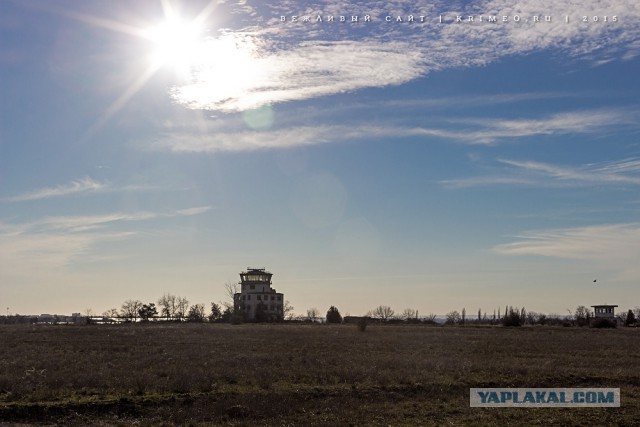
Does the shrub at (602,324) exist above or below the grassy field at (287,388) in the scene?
below

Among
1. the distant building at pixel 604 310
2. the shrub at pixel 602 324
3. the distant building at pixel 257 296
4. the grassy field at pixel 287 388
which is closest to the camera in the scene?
the grassy field at pixel 287 388

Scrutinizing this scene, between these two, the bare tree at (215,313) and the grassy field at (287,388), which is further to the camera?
the bare tree at (215,313)

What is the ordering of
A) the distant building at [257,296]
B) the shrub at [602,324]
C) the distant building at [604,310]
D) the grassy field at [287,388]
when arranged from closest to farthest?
the grassy field at [287,388]
the shrub at [602,324]
the distant building at [604,310]
the distant building at [257,296]

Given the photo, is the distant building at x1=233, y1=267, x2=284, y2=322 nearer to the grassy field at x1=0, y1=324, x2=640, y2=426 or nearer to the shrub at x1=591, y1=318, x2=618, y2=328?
the shrub at x1=591, y1=318, x2=618, y2=328

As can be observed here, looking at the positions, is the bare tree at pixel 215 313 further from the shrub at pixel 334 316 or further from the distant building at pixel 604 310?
the distant building at pixel 604 310

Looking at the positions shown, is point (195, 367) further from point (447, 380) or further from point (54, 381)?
point (447, 380)

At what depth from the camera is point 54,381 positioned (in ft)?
73.2

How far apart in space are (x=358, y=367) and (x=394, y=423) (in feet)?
33.8

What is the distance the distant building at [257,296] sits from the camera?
474 ft

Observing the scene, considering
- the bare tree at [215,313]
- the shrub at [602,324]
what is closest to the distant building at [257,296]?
the bare tree at [215,313]

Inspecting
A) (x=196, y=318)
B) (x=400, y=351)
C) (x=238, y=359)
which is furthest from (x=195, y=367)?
(x=196, y=318)

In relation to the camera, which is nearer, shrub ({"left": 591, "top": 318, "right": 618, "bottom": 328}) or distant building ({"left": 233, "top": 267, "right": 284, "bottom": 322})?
shrub ({"left": 591, "top": 318, "right": 618, "bottom": 328})

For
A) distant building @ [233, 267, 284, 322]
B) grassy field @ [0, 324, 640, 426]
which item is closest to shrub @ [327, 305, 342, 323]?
distant building @ [233, 267, 284, 322]

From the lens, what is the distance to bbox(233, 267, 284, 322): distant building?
144 metres
